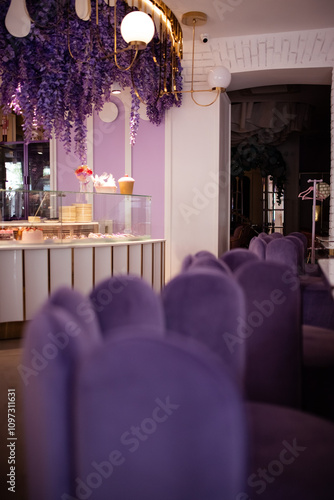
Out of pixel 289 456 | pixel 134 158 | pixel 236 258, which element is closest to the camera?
pixel 289 456

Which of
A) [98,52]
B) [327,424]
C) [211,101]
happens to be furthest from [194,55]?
[327,424]

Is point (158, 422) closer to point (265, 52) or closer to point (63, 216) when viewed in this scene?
point (63, 216)

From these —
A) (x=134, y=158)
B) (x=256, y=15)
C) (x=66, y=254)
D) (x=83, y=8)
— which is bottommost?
(x=66, y=254)

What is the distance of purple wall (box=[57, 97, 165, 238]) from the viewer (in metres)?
6.55

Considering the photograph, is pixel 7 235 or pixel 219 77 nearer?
pixel 7 235

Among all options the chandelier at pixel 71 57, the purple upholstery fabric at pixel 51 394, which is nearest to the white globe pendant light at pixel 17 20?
the chandelier at pixel 71 57

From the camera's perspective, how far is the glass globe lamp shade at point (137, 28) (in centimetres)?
341

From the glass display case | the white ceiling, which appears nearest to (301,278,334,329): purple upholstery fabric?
the glass display case

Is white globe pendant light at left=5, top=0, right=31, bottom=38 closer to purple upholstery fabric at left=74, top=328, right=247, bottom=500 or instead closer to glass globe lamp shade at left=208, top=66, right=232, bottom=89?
glass globe lamp shade at left=208, top=66, right=232, bottom=89

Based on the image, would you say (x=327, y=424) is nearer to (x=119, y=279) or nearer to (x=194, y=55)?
(x=119, y=279)

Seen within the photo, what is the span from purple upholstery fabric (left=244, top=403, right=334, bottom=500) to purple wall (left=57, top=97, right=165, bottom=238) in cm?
541

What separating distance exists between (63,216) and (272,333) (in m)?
3.03

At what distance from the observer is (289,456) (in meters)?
1.05

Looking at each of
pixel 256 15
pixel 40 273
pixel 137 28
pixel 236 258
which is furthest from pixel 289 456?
pixel 256 15
